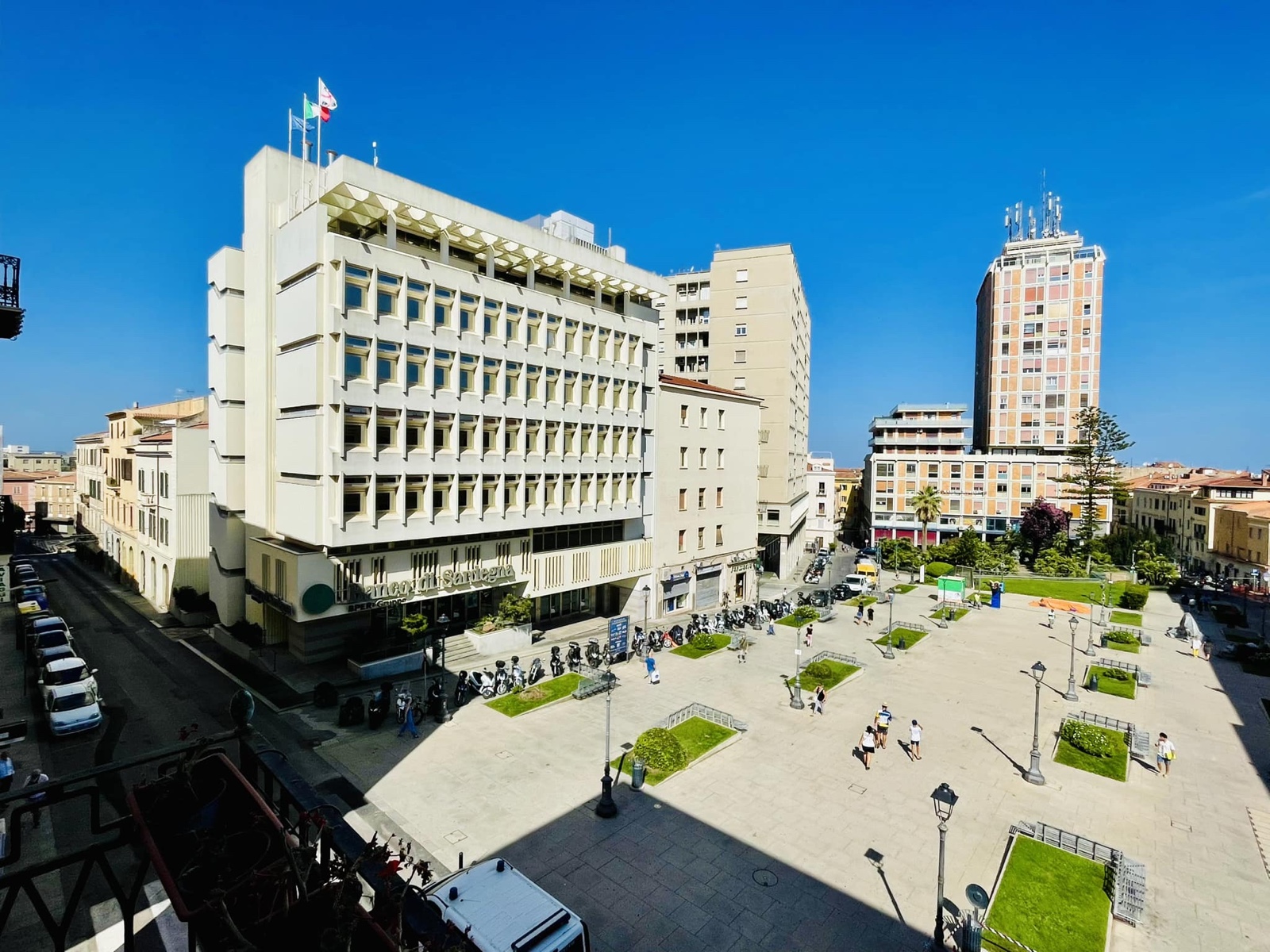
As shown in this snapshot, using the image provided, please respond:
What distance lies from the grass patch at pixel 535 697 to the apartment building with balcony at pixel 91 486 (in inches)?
2055

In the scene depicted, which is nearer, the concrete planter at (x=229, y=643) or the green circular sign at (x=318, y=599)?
the green circular sign at (x=318, y=599)

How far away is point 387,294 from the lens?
27328 mm

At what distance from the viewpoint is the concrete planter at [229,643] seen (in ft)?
102

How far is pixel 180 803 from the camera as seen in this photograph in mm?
4129

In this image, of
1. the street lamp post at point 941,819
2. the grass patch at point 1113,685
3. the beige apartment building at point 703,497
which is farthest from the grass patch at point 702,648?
→ the street lamp post at point 941,819

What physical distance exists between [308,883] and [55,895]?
17.0 metres

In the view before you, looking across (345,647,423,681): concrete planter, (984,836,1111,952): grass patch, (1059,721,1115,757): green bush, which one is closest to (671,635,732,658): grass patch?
(345,647,423,681): concrete planter

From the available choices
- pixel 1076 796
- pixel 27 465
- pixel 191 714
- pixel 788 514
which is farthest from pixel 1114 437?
pixel 27 465

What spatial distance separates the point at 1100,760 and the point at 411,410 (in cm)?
2932

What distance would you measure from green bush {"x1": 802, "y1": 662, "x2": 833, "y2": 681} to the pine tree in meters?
55.0

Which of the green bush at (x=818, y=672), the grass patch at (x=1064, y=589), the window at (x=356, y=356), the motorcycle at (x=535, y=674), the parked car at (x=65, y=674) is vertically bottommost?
the grass patch at (x=1064, y=589)

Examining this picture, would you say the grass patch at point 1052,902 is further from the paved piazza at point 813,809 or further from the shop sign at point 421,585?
the shop sign at point 421,585

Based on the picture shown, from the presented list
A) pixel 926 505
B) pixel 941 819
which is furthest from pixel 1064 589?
pixel 941 819

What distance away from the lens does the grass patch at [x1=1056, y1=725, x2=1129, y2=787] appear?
21641 mm
